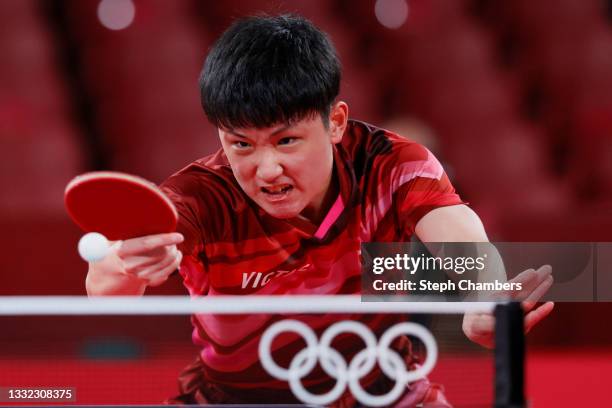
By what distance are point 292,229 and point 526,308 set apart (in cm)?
58

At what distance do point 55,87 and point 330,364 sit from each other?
10.2 ft

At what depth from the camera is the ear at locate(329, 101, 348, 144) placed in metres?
2.32

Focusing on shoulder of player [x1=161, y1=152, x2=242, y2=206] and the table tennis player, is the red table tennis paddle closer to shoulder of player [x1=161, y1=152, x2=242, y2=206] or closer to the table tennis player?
Answer: the table tennis player

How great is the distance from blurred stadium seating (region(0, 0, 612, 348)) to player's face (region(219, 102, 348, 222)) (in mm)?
1743

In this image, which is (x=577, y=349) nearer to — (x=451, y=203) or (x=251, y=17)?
(x=451, y=203)

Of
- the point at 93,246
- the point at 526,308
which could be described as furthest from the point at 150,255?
the point at 526,308

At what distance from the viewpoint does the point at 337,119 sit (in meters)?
2.35

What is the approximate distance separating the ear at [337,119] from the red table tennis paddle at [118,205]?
0.46 metres

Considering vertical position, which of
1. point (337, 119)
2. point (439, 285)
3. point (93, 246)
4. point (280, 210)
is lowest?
point (93, 246)

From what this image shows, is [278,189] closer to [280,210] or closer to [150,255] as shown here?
[280,210]

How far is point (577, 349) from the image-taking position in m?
3.53

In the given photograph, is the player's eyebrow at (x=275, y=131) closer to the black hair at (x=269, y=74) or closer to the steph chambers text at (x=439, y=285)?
the black hair at (x=269, y=74)

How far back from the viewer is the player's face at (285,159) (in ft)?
7.27

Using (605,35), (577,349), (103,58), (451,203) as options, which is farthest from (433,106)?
(451,203)
